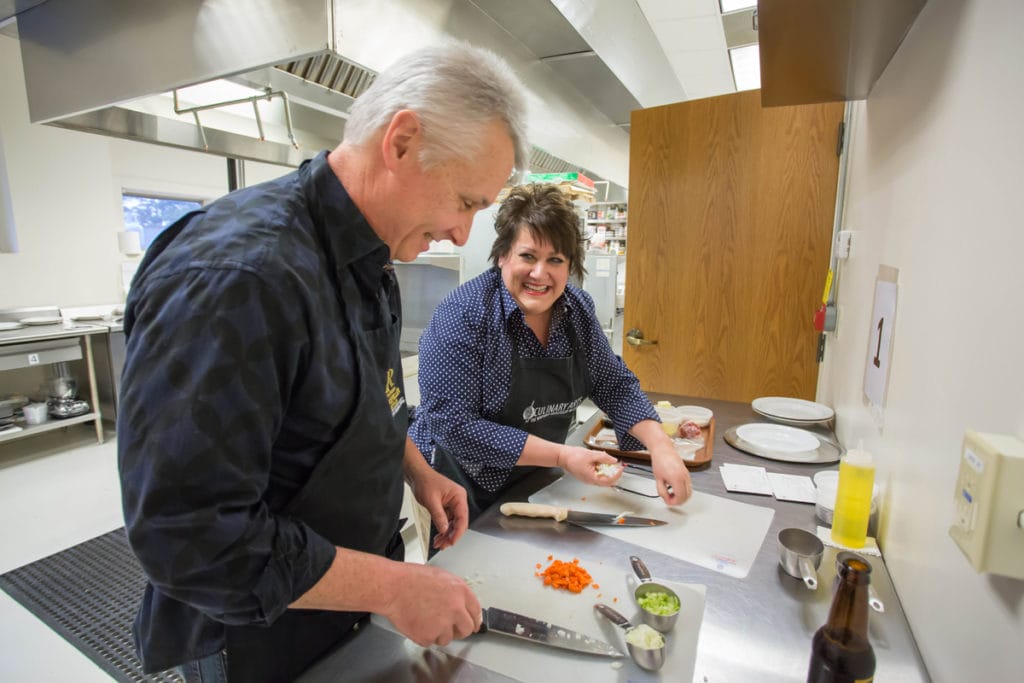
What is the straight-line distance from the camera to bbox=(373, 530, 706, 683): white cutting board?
2.35 feet

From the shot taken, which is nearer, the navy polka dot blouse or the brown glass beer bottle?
the brown glass beer bottle

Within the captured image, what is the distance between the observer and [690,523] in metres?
1.12

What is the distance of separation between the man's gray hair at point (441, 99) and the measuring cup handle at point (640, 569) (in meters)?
0.74

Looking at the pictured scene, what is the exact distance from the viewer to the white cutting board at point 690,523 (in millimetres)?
1002

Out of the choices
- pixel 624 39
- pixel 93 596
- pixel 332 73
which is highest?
pixel 624 39

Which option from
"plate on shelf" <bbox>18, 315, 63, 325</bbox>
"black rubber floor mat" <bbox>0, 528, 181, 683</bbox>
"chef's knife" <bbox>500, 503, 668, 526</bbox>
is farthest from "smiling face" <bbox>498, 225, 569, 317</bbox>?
"plate on shelf" <bbox>18, 315, 63, 325</bbox>

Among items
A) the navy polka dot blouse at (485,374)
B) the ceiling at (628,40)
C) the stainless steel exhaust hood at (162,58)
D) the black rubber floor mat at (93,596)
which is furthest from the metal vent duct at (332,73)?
the black rubber floor mat at (93,596)

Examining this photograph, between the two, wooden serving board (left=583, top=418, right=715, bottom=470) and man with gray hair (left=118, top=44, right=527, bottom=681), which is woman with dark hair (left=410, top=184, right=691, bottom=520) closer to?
wooden serving board (left=583, top=418, right=715, bottom=470)

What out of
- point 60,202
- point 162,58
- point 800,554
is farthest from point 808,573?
point 60,202

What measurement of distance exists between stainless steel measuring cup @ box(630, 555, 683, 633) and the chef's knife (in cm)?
11

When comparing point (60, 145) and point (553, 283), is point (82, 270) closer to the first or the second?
point (60, 145)

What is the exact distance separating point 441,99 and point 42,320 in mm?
4693

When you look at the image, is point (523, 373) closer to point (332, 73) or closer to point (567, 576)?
point (567, 576)

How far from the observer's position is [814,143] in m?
2.13
